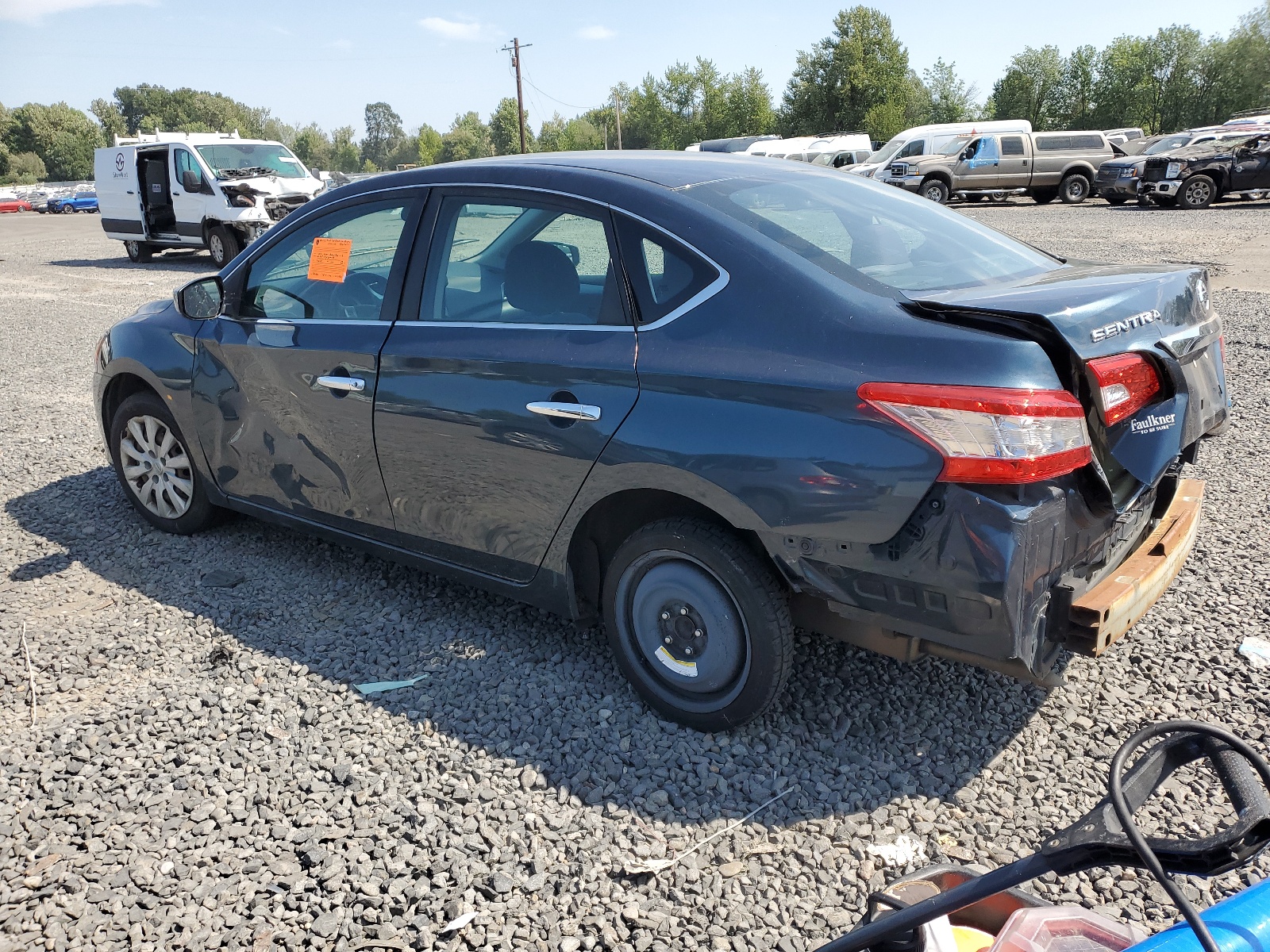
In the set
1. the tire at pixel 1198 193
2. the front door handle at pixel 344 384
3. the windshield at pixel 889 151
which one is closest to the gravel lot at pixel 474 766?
the front door handle at pixel 344 384

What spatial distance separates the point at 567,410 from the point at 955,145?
27.1m

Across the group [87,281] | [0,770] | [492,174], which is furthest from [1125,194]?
[0,770]

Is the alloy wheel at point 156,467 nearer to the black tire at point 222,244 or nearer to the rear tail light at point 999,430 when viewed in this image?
the rear tail light at point 999,430

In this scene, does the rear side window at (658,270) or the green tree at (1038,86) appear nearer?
the rear side window at (658,270)

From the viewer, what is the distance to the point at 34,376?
8945 mm

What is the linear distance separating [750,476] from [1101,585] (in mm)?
993

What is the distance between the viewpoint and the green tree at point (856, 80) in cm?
7456

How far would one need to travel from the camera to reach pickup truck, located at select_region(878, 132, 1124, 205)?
84.9 ft

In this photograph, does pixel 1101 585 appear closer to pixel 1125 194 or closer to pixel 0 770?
pixel 0 770

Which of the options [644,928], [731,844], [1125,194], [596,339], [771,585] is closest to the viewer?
[644,928]

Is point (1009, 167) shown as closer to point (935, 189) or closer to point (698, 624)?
point (935, 189)

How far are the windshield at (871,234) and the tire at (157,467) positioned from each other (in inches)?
115

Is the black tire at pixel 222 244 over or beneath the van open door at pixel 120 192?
beneath

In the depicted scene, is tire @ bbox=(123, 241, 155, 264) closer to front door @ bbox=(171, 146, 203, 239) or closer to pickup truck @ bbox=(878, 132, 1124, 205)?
front door @ bbox=(171, 146, 203, 239)
